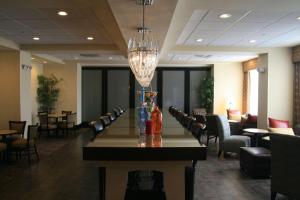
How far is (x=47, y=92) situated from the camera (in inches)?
434

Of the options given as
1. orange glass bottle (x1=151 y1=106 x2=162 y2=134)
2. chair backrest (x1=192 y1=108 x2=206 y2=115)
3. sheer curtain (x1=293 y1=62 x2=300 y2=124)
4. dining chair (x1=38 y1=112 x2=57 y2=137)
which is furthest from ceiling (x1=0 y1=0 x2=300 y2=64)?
chair backrest (x1=192 y1=108 x2=206 y2=115)

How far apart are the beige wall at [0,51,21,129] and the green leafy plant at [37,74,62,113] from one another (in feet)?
10.7

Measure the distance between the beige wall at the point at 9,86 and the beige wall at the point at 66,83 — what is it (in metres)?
3.90

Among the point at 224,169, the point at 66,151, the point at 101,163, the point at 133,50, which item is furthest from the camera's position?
the point at 66,151

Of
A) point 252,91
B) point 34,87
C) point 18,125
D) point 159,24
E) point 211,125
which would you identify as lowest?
point 211,125

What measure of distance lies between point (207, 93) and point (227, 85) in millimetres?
895

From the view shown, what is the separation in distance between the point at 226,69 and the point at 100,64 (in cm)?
536

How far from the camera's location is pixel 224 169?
5641mm

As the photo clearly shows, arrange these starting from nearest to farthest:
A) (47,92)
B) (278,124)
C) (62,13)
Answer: (62,13) → (278,124) → (47,92)

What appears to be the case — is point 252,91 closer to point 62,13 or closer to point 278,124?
point 278,124

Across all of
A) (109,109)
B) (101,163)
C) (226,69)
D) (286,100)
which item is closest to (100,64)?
(109,109)

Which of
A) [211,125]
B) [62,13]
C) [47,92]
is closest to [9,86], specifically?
[47,92]

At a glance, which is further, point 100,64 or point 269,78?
point 100,64

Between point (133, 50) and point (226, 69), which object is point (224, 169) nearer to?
point (133, 50)
